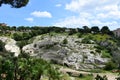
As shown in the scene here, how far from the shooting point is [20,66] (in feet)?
181

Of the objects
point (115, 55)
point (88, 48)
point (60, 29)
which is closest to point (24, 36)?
point (60, 29)

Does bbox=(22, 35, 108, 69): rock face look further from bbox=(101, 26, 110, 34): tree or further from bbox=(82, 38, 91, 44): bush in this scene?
bbox=(101, 26, 110, 34): tree

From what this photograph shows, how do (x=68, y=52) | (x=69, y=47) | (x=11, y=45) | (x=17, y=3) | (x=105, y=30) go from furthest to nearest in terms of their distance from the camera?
(x=105, y=30) < (x=11, y=45) < (x=69, y=47) < (x=68, y=52) < (x=17, y=3)

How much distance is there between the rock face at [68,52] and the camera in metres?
125

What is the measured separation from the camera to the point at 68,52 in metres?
134

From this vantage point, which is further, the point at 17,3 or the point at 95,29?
the point at 95,29

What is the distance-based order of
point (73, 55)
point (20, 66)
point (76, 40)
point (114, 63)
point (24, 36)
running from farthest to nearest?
point (24, 36), point (76, 40), point (73, 55), point (114, 63), point (20, 66)

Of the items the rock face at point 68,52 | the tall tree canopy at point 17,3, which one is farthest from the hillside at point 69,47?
the tall tree canopy at point 17,3

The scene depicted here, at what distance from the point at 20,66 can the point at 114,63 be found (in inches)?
2859

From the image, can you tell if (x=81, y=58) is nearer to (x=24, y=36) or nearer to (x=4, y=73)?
(x=24, y=36)

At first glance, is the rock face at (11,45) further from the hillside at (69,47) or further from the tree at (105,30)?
the tree at (105,30)

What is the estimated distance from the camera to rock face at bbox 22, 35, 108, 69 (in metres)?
125

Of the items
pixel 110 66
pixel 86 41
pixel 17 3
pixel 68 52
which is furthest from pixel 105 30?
pixel 17 3

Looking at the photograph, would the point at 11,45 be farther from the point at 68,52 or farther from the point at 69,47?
the point at 68,52
